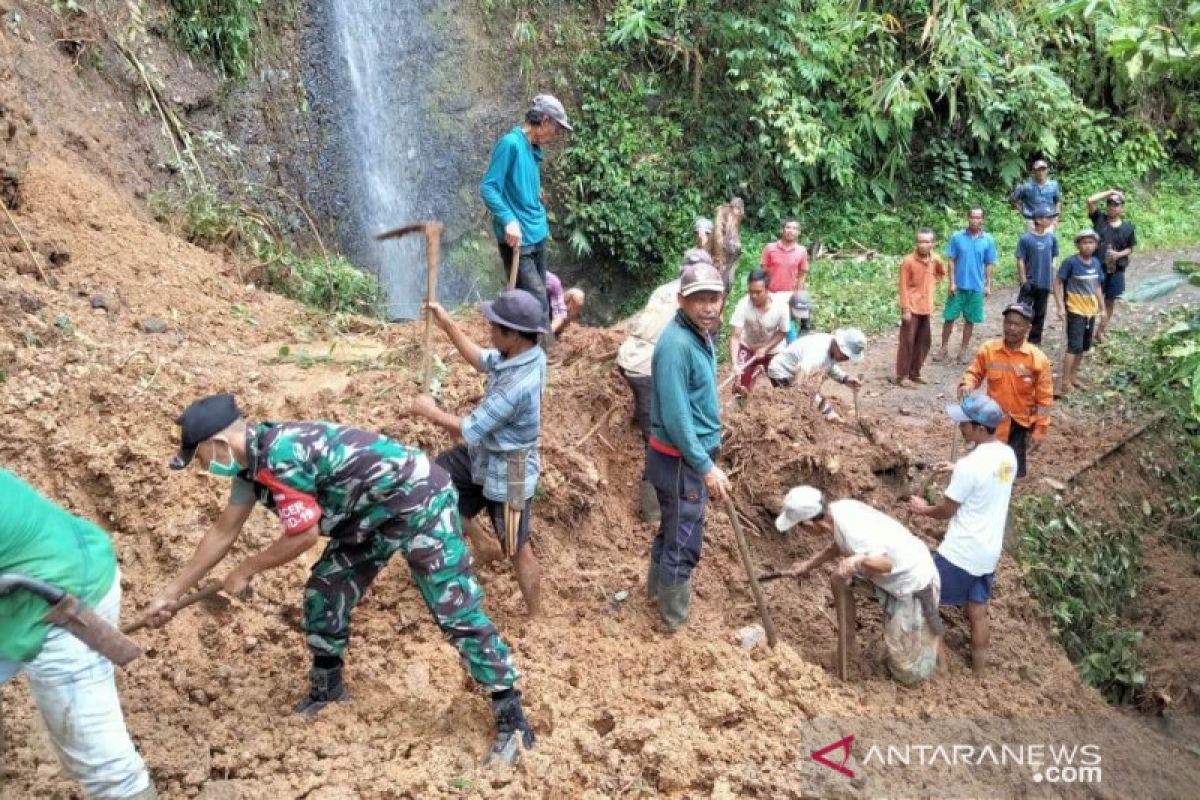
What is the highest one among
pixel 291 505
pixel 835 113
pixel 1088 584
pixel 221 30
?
pixel 221 30

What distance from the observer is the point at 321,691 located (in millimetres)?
4301

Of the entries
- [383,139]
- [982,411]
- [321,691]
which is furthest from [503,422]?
[383,139]

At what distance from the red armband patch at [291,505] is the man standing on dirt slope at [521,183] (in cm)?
307

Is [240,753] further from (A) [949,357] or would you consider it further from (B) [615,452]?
(A) [949,357]

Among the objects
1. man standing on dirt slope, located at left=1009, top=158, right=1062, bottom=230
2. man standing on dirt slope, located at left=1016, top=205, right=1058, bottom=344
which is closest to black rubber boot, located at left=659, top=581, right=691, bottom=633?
man standing on dirt slope, located at left=1016, top=205, right=1058, bottom=344

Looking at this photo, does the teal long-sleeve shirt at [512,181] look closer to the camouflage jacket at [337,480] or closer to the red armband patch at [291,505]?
the camouflage jacket at [337,480]

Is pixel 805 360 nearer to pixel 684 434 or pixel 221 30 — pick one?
pixel 684 434

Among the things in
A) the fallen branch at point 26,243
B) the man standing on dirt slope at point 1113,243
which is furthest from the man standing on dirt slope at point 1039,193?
the fallen branch at point 26,243

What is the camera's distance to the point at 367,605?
515 cm

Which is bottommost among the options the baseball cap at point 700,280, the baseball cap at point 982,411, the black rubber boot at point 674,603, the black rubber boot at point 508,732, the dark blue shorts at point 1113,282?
the dark blue shorts at point 1113,282

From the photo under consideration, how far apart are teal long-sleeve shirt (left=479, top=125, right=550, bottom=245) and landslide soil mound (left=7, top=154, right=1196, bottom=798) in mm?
1113

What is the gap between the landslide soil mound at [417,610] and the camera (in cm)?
409

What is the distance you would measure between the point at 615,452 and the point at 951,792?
308 centimetres

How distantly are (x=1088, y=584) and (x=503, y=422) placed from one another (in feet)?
15.2
